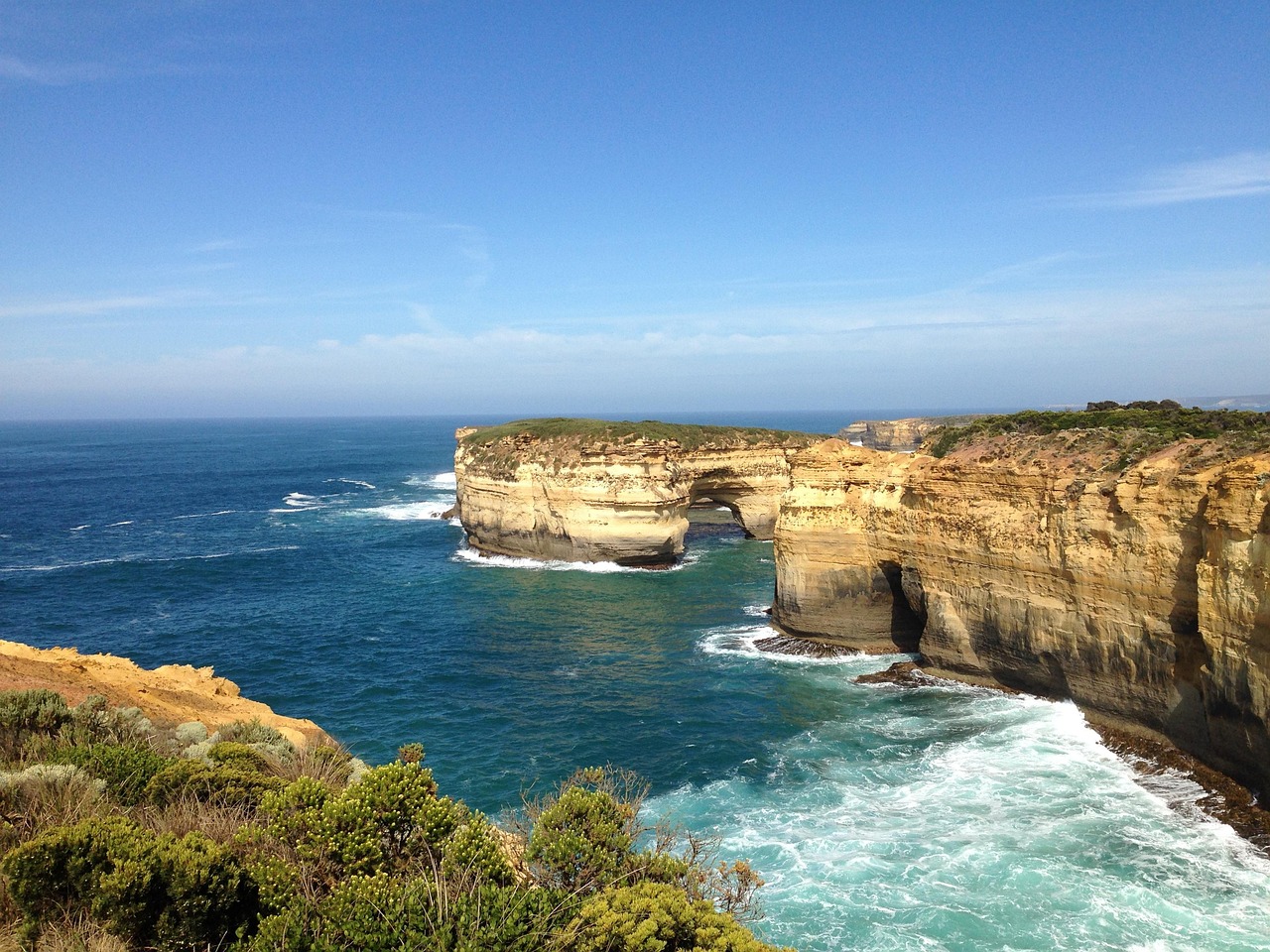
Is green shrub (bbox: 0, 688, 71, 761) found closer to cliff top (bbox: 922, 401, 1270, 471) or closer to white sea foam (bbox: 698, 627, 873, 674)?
white sea foam (bbox: 698, 627, 873, 674)

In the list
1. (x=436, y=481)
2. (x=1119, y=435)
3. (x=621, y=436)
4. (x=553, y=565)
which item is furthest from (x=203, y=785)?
(x=436, y=481)

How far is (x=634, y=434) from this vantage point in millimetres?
51875

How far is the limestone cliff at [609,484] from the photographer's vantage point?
161 feet

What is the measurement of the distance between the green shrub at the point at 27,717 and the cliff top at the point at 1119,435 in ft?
87.5

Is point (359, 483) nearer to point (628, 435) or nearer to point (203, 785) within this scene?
point (628, 435)

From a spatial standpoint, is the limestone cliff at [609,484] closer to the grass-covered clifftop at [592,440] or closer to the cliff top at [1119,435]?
the grass-covered clifftop at [592,440]

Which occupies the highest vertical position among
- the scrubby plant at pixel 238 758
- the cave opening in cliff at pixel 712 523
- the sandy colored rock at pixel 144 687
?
the scrubby plant at pixel 238 758

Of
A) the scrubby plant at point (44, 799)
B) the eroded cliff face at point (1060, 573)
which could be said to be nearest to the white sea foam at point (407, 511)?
the eroded cliff face at point (1060, 573)

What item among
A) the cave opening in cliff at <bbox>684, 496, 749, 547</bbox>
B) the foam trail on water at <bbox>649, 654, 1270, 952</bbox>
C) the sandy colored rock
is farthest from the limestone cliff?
the sandy colored rock

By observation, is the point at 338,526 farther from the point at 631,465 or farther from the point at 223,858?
the point at 223,858

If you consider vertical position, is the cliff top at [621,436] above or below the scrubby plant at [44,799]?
above

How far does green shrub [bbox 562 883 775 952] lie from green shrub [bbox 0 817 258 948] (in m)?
4.00

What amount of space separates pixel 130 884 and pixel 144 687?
13.3m

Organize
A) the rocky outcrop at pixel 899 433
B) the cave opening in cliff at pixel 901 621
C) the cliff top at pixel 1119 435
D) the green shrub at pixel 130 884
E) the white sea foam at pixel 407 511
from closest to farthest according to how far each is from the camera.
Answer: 1. the green shrub at pixel 130 884
2. the cliff top at pixel 1119 435
3. the cave opening in cliff at pixel 901 621
4. the white sea foam at pixel 407 511
5. the rocky outcrop at pixel 899 433
